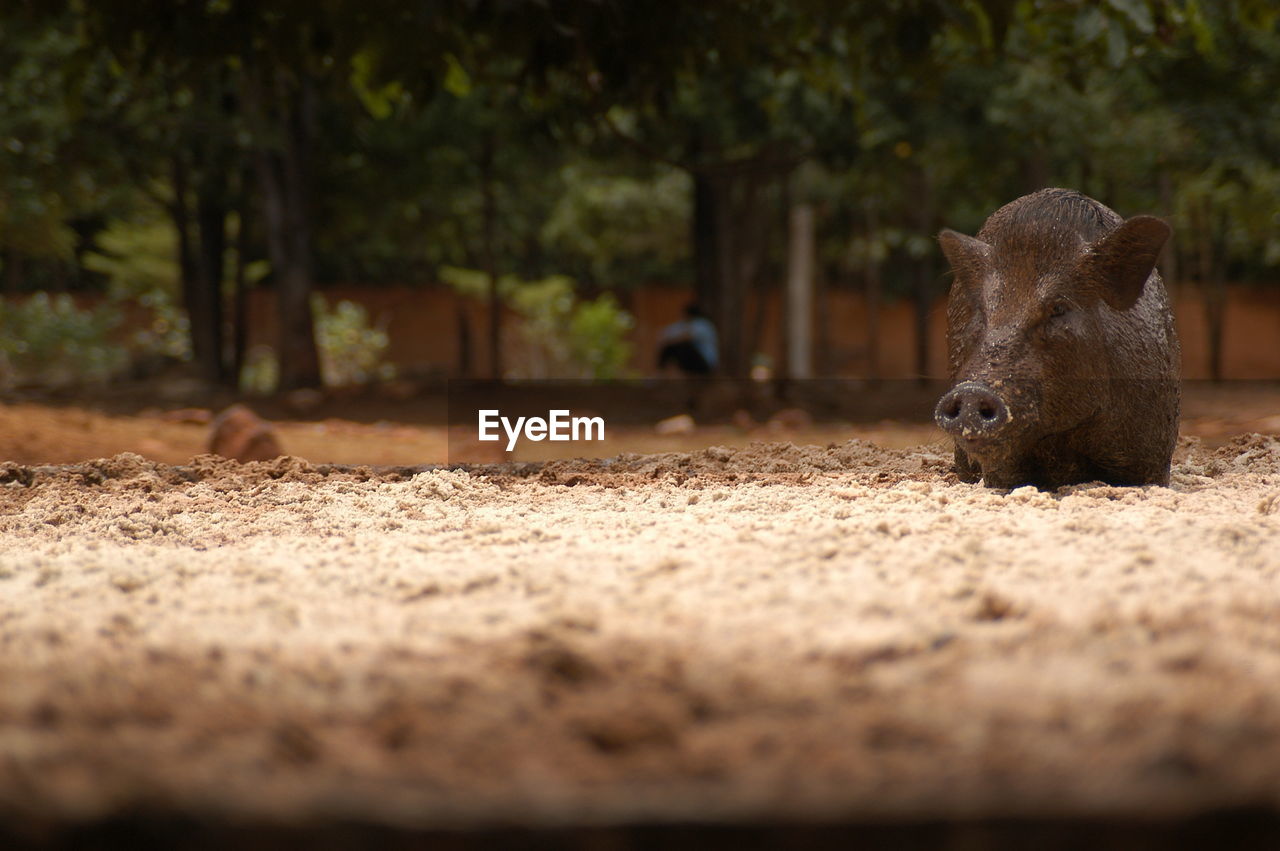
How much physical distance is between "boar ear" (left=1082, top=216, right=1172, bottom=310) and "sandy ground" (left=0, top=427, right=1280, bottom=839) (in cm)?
65

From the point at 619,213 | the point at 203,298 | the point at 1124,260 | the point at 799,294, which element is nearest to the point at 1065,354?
the point at 1124,260

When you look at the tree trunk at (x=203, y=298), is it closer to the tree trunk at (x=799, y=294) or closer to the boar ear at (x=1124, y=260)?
the tree trunk at (x=799, y=294)

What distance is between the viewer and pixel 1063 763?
4.20 ft

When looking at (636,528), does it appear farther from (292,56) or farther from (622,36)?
(292,56)

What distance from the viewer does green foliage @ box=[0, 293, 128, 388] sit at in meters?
15.2

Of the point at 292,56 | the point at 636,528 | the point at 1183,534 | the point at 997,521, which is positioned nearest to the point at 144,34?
the point at 292,56

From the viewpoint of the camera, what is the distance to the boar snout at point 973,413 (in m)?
3.33

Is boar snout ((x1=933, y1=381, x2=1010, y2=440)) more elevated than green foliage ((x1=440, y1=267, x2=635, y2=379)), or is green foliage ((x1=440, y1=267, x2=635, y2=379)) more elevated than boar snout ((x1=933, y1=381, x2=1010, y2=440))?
green foliage ((x1=440, y1=267, x2=635, y2=379))

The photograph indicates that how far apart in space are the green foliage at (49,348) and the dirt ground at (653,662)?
13451 mm

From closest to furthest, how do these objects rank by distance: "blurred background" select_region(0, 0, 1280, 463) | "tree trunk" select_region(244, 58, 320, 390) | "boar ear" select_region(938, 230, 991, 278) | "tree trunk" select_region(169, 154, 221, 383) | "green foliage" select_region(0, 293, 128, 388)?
"boar ear" select_region(938, 230, 991, 278) < "blurred background" select_region(0, 0, 1280, 463) < "tree trunk" select_region(244, 58, 320, 390) < "tree trunk" select_region(169, 154, 221, 383) < "green foliage" select_region(0, 293, 128, 388)

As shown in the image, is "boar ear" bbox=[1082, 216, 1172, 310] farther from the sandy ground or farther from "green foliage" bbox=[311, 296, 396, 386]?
"green foliage" bbox=[311, 296, 396, 386]

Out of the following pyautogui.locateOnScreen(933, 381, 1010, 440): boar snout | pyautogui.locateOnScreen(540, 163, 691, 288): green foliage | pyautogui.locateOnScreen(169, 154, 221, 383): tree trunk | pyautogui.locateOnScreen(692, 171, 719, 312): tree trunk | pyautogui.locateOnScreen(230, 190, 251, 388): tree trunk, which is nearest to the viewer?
pyautogui.locateOnScreen(933, 381, 1010, 440): boar snout

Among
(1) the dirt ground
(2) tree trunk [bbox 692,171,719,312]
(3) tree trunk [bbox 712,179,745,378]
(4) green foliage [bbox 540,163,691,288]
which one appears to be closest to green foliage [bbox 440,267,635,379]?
(4) green foliage [bbox 540,163,691,288]

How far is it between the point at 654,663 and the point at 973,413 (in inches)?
75.4
